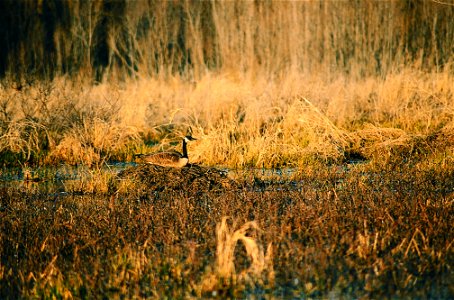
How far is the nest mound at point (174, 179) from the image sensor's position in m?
7.81

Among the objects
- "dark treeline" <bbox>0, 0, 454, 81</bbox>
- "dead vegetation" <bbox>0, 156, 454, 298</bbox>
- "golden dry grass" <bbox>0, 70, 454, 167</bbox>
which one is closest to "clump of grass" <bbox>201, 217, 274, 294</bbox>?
"dead vegetation" <bbox>0, 156, 454, 298</bbox>

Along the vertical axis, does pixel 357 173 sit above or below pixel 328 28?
below

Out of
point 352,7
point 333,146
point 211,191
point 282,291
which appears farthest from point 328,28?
point 282,291

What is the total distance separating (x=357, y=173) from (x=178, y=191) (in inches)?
99.8

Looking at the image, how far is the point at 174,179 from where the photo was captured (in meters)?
7.89

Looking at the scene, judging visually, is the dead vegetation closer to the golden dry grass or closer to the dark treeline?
the golden dry grass

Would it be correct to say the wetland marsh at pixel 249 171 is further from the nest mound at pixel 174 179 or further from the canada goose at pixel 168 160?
the canada goose at pixel 168 160

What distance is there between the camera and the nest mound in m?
7.81

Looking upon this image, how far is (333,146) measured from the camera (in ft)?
32.6

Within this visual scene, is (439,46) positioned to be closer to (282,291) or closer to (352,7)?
(352,7)

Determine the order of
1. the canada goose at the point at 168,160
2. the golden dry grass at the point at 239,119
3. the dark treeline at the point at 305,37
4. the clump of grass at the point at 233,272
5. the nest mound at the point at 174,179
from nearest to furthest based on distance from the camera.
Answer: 1. the clump of grass at the point at 233,272
2. the nest mound at the point at 174,179
3. the canada goose at the point at 168,160
4. the golden dry grass at the point at 239,119
5. the dark treeline at the point at 305,37

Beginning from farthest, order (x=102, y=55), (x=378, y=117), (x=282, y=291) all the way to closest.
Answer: (x=102, y=55) → (x=378, y=117) → (x=282, y=291)

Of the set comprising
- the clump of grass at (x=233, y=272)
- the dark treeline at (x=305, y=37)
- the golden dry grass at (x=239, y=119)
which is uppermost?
the dark treeline at (x=305, y=37)

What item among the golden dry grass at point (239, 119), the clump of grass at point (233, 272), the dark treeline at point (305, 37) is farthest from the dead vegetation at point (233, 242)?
the dark treeline at point (305, 37)
